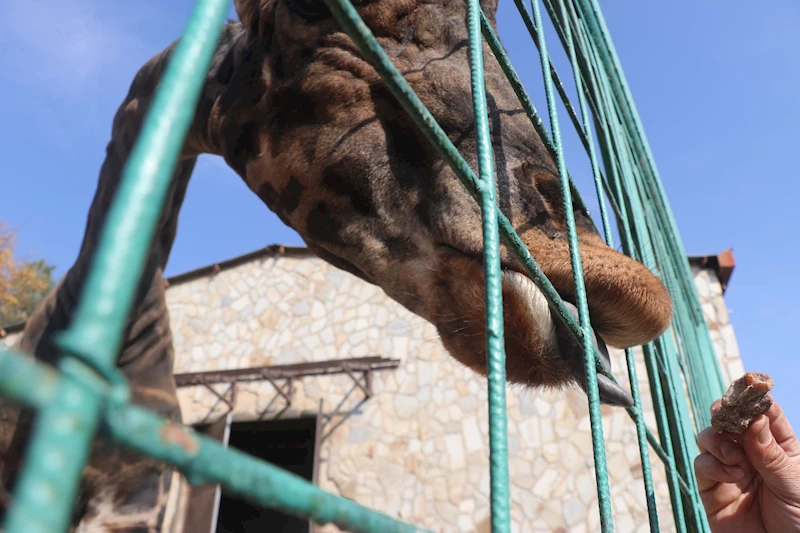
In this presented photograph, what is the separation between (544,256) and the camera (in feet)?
3.72

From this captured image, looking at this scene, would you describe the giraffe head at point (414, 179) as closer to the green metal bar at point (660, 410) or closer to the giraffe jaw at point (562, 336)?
the giraffe jaw at point (562, 336)

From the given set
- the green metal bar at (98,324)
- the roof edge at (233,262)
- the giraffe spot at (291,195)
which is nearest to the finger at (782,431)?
the giraffe spot at (291,195)

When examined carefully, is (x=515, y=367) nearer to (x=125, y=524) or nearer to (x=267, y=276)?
(x=125, y=524)

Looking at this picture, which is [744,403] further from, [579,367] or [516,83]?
[516,83]

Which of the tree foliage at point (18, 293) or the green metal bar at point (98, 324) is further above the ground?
the tree foliage at point (18, 293)

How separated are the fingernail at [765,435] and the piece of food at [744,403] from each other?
34 mm

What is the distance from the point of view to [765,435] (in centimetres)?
142

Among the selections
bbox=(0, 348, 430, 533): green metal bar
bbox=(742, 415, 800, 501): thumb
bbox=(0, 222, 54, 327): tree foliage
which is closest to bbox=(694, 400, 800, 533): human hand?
bbox=(742, 415, 800, 501): thumb

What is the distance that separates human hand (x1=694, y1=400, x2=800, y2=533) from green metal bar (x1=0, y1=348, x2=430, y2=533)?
1.36 meters

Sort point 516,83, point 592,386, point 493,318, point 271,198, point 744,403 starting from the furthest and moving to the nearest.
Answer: point 271,198 < point 744,403 < point 516,83 < point 592,386 < point 493,318

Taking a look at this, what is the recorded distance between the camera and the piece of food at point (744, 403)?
131 cm

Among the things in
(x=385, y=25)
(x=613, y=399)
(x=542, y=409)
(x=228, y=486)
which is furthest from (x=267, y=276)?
(x=228, y=486)

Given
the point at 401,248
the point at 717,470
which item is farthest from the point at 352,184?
the point at 717,470

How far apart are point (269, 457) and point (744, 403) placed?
34.2 feet
